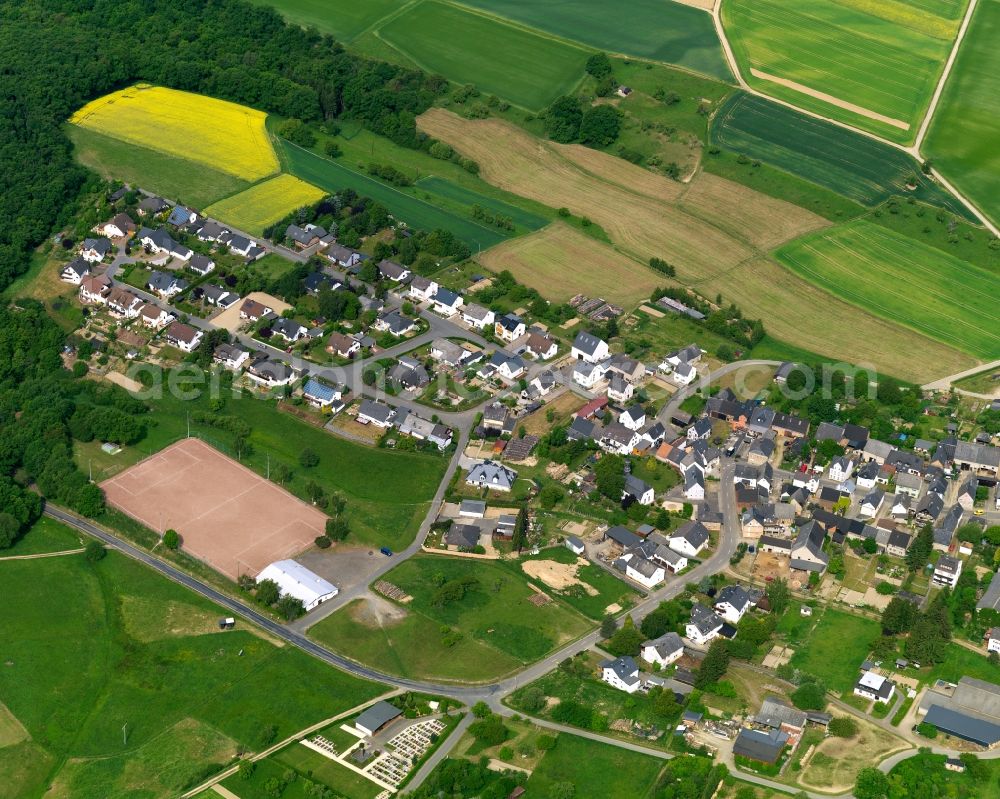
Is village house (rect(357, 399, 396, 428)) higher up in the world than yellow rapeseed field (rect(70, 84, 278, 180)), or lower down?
lower down

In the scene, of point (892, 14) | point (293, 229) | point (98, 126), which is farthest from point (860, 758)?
point (892, 14)

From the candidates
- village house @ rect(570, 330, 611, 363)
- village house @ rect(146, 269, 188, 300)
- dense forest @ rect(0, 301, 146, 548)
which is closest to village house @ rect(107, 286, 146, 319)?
village house @ rect(146, 269, 188, 300)

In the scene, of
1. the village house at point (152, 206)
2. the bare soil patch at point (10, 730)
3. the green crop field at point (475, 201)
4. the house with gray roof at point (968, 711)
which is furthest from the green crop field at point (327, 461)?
the green crop field at point (475, 201)

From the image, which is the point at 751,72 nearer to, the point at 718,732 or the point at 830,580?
the point at 830,580

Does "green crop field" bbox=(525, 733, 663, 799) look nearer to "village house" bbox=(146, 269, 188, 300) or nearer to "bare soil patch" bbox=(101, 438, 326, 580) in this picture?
"bare soil patch" bbox=(101, 438, 326, 580)

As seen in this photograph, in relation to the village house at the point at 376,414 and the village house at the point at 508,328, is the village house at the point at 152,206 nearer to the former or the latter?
the village house at the point at 508,328

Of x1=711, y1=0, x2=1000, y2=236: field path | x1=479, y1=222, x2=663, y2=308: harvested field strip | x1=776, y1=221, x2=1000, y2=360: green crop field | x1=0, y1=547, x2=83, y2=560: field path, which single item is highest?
x1=711, y1=0, x2=1000, y2=236: field path
